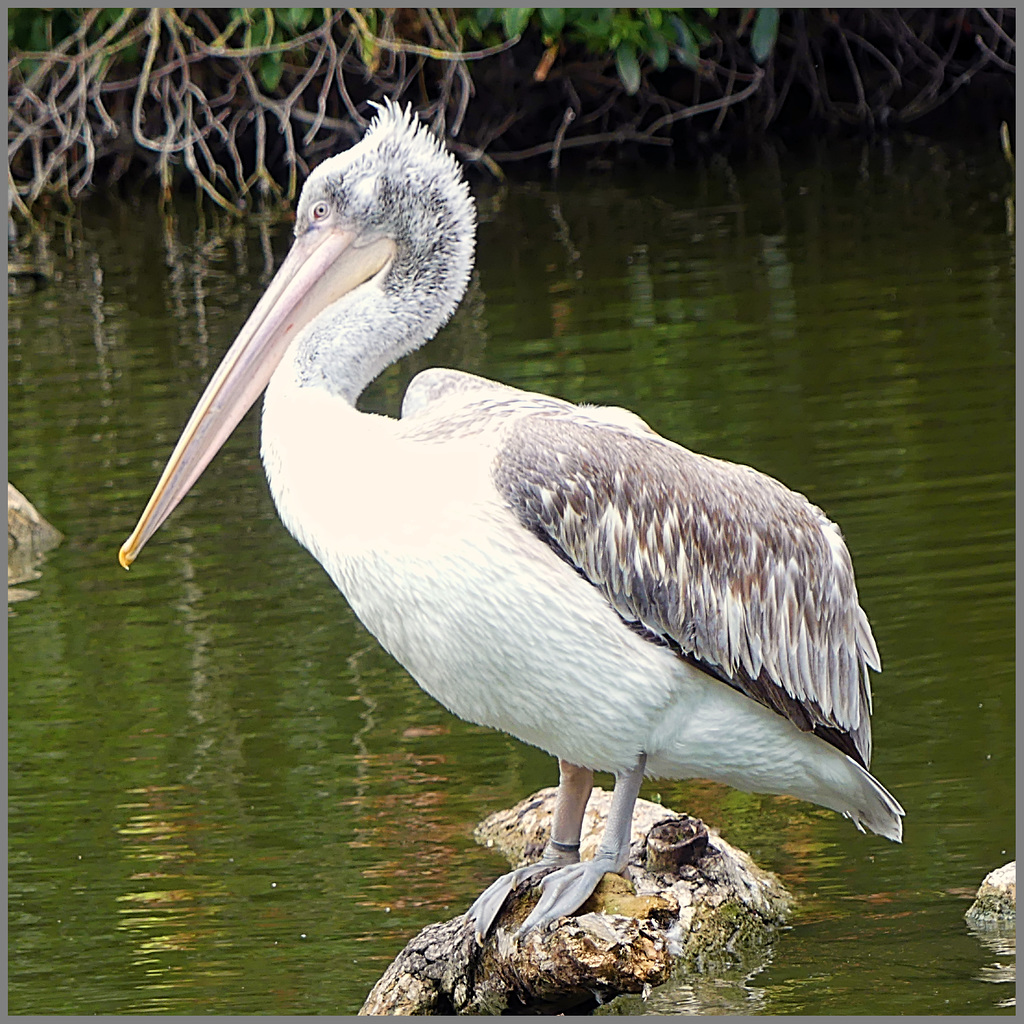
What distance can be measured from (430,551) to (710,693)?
837 mm

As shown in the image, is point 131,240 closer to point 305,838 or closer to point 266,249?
point 266,249

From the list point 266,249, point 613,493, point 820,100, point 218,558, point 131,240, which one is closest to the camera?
point 613,493

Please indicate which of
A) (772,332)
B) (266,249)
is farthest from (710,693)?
(266,249)

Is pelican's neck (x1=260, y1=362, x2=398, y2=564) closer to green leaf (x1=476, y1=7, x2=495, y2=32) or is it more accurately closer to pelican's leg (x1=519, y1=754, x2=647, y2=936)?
pelican's leg (x1=519, y1=754, x2=647, y2=936)

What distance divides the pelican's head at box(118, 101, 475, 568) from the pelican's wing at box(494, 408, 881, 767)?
42 cm

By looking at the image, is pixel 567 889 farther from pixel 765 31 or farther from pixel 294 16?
pixel 765 31

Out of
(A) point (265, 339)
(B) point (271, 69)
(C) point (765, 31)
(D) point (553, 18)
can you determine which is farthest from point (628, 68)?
(A) point (265, 339)

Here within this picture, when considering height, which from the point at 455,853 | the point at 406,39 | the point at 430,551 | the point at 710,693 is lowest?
the point at 455,853

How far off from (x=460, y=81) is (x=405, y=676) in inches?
435

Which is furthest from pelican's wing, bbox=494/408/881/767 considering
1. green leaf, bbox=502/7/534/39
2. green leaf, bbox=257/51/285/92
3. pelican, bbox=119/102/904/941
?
green leaf, bbox=257/51/285/92

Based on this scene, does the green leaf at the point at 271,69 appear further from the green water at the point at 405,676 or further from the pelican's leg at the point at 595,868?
the pelican's leg at the point at 595,868

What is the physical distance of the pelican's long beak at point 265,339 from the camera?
4.37 m

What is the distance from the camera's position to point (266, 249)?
51.3 ft

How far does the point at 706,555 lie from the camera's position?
14.6 ft
